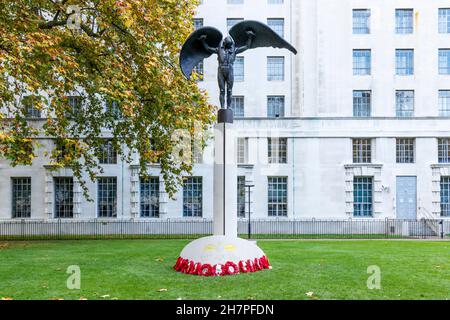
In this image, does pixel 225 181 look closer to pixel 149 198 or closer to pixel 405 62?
pixel 149 198

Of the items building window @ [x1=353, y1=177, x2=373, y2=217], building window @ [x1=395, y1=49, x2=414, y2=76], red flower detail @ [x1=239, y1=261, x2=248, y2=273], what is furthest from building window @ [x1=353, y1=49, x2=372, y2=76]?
red flower detail @ [x1=239, y1=261, x2=248, y2=273]

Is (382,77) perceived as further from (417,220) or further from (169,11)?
(169,11)

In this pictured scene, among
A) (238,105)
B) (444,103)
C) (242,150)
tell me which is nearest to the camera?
(242,150)

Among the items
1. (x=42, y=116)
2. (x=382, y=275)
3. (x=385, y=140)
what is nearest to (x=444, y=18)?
(x=385, y=140)

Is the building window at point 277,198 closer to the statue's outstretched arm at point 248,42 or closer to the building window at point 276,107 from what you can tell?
the building window at point 276,107

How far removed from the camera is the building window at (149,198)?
3366cm

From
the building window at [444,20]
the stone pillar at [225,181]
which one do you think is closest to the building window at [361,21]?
the building window at [444,20]

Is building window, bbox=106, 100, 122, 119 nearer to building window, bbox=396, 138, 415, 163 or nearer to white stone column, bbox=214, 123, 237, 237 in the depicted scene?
white stone column, bbox=214, 123, 237, 237

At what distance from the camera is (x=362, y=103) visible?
34344 millimetres

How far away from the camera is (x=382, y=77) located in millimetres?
34156

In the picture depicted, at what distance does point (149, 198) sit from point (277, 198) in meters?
10.0

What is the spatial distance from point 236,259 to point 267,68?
25376 mm

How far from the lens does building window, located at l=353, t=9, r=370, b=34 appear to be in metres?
34.4

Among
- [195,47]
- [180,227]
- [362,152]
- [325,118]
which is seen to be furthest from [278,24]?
[195,47]
